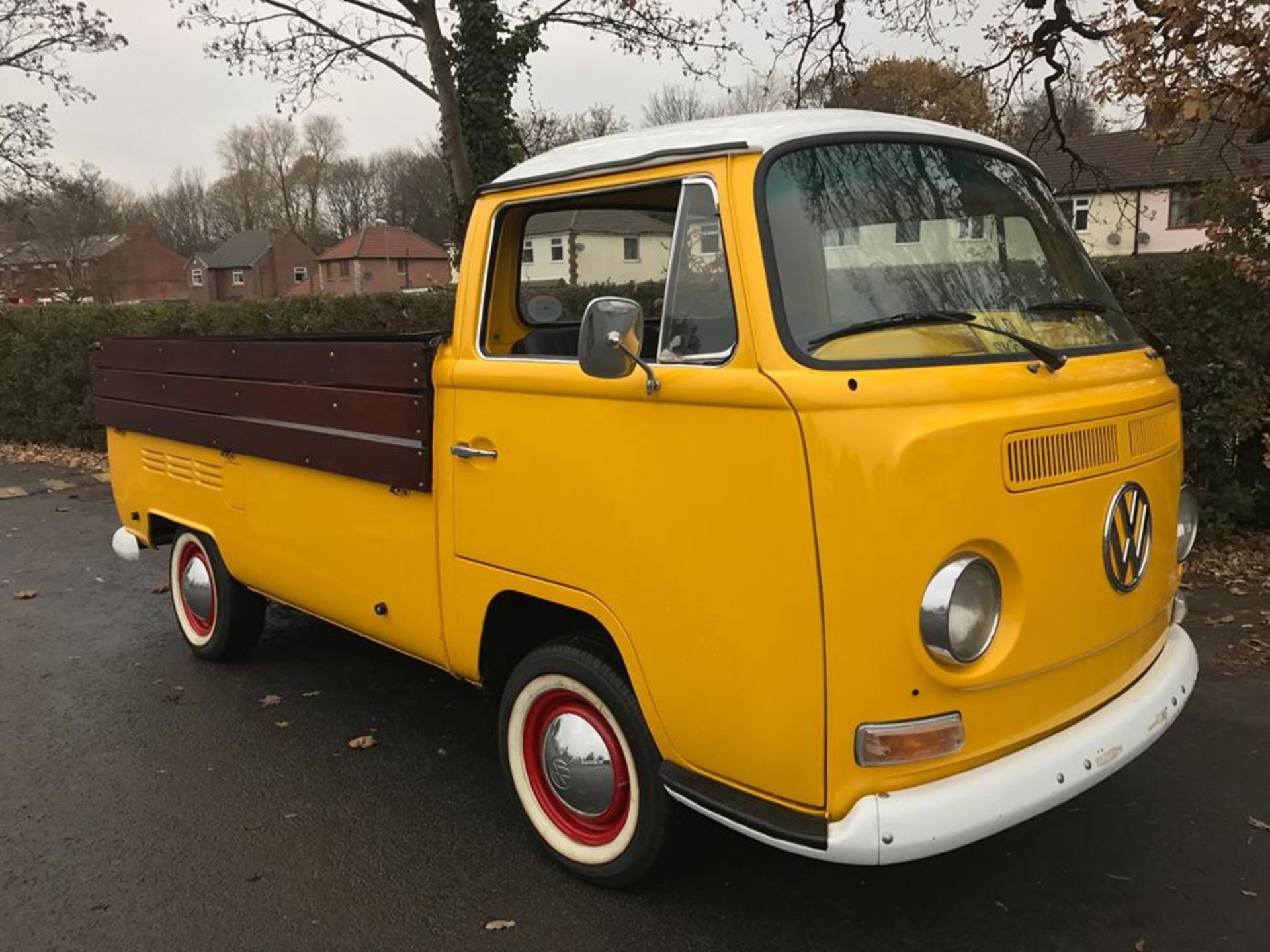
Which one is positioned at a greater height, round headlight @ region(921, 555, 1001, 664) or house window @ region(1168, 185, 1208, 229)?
house window @ region(1168, 185, 1208, 229)

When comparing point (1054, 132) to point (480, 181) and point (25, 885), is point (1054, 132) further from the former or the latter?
point (25, 885)

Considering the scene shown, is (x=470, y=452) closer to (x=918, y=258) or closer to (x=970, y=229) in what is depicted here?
(x=918, y=258)

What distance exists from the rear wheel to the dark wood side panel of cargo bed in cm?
63

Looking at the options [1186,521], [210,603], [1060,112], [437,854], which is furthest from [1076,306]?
[1060,112]

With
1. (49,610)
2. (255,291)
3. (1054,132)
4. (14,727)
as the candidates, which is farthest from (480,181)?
(255,291)

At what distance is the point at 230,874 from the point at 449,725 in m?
1.29

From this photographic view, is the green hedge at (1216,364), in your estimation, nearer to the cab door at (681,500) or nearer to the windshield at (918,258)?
the windshield at (918,258)

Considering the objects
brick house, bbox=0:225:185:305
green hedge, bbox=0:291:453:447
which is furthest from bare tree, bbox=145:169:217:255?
green hedge, bbox=0:291:453:447

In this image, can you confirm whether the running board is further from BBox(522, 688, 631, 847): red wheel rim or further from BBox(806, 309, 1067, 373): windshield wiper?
BBox(806, 309, 1067, 373): windshield wiper

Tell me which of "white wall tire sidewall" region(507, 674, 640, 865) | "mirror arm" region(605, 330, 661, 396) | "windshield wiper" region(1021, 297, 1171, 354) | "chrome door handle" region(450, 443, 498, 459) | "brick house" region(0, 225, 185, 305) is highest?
"brick house" region(0, 225, 185, 305)

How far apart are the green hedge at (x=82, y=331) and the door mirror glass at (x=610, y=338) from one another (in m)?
10.0

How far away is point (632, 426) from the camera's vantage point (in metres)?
2.76

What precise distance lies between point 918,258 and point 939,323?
28 centimetres

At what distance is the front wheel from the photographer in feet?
9.66
